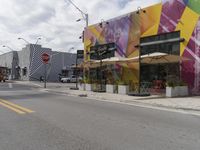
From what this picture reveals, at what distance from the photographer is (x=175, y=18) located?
A: 24797 millimetres

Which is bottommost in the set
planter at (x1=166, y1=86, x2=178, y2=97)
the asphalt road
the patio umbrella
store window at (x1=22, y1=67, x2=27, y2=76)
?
the asphalt road

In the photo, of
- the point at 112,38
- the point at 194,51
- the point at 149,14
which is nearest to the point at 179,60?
the point at 194,51

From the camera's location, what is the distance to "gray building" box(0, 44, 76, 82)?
235ft

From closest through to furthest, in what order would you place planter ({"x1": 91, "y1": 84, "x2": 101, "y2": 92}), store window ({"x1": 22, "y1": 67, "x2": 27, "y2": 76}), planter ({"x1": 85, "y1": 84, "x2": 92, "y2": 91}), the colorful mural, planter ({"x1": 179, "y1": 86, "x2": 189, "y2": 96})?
planter ({"x1": 179, "y1": 86, "x2": 189, "y2": 96}) < the colorful mural < planter ({"x1": 91, "y1": 84, "x2": 101, "y2": 92}) < planter ({"x1": 85, "y1": 84, "x2": 92, "y2": 91}) < store window ({"x1": 22, "y1": 67, "x2": 27, "y2": 76})

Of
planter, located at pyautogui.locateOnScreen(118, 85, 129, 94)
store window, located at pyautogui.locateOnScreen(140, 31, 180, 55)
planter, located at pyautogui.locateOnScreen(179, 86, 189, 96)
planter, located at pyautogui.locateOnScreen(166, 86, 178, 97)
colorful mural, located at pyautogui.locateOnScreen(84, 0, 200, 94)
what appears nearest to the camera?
planter, located at pyautogui.locateOnScreen(166, 86, 178, 97)

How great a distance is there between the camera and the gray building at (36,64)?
235ft

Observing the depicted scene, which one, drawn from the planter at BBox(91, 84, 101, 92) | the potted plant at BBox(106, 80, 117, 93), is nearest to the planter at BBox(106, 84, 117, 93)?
the potted plant at BBox(106, 80, 117, 93)

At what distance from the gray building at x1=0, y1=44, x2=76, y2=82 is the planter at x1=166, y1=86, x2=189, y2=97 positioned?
52028 mm

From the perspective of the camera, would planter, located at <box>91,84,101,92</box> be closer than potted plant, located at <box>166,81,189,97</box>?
No

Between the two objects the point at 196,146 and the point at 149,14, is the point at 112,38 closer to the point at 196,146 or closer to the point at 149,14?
the point at 149,14

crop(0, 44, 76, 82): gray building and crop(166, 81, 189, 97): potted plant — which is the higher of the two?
crop(0, 44, 76, 82): gray building

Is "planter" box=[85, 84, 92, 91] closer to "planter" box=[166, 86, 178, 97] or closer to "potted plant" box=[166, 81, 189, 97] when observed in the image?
"potted plant" box=[166, 81, 189, 97]

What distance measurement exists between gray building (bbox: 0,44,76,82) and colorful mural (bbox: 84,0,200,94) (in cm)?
3874

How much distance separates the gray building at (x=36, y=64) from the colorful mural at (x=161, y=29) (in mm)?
38737
